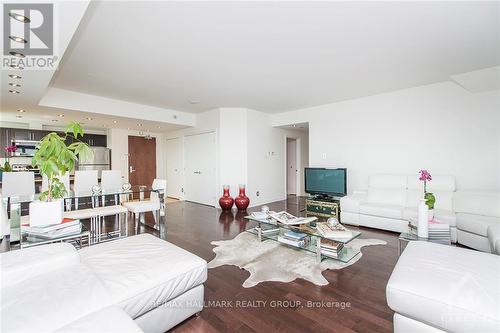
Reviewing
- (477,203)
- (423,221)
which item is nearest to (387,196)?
(477,203)

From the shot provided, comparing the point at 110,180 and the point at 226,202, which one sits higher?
the point at 110,180

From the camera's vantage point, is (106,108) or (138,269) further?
(106,108)

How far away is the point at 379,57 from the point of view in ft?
9.73

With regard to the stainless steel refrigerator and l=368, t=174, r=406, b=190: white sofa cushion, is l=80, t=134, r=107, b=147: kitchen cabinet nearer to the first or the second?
the stainless steel refrigerator

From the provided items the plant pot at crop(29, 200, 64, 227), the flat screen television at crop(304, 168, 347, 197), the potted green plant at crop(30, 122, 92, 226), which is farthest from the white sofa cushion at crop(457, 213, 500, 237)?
the plant pot at crop(29, 200, 64, 227)

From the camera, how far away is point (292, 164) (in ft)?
25.6

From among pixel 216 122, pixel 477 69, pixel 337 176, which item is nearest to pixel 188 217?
pixel 216 122

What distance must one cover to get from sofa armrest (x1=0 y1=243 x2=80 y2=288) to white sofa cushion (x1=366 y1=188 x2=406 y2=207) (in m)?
4.26

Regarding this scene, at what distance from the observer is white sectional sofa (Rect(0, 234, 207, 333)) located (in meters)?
0.99

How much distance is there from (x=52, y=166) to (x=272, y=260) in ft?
7.66

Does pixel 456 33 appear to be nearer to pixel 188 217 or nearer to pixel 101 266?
→ pixel 101 266

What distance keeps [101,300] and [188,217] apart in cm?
370

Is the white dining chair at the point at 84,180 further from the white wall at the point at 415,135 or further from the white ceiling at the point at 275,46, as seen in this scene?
the white wall at the point at 415,135

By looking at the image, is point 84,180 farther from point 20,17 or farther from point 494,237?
point 494,237
